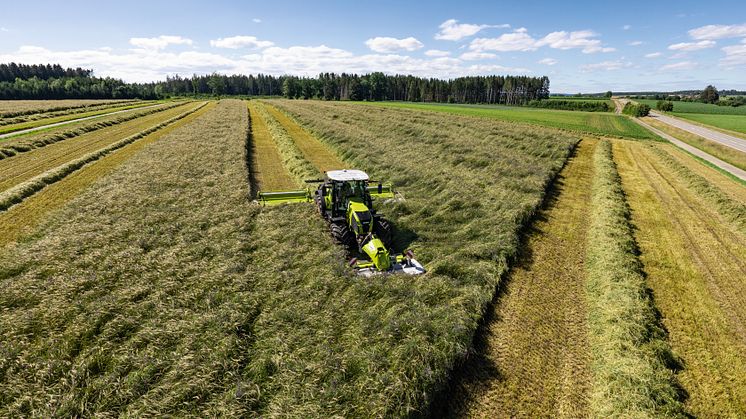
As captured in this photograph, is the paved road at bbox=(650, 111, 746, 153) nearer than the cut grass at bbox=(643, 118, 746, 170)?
No

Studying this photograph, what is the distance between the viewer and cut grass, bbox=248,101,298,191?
2012cm

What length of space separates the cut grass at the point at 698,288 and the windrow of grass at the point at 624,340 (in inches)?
15.8

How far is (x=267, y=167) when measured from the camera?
2409 centimetres

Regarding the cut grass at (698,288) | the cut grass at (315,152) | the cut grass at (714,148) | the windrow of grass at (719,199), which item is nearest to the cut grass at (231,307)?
the cut grass at (698,288)

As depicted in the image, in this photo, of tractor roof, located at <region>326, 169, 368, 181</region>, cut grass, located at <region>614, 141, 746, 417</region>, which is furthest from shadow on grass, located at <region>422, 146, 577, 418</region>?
tractor roof, located at <region>326, 169, 368, 181</region>

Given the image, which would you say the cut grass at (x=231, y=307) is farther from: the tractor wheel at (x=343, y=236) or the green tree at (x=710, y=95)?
the green tree at (x=710, y=95)

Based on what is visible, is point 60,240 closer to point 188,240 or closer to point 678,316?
point 188,240

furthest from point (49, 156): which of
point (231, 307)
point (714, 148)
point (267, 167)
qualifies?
point (714, 148)

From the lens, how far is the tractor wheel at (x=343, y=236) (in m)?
11.2

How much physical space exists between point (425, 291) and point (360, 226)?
289 centimetres

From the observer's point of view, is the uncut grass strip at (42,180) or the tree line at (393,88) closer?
the uncut grass strip at (42,180)

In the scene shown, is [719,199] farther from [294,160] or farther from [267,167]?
[267,167]

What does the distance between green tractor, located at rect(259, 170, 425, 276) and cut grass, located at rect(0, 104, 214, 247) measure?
11176 millimetres

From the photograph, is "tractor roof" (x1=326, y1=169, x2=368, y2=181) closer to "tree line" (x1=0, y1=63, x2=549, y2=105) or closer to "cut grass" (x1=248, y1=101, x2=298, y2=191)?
"cut grass" (x1=248, y1=101, x2=298, y2=191)
